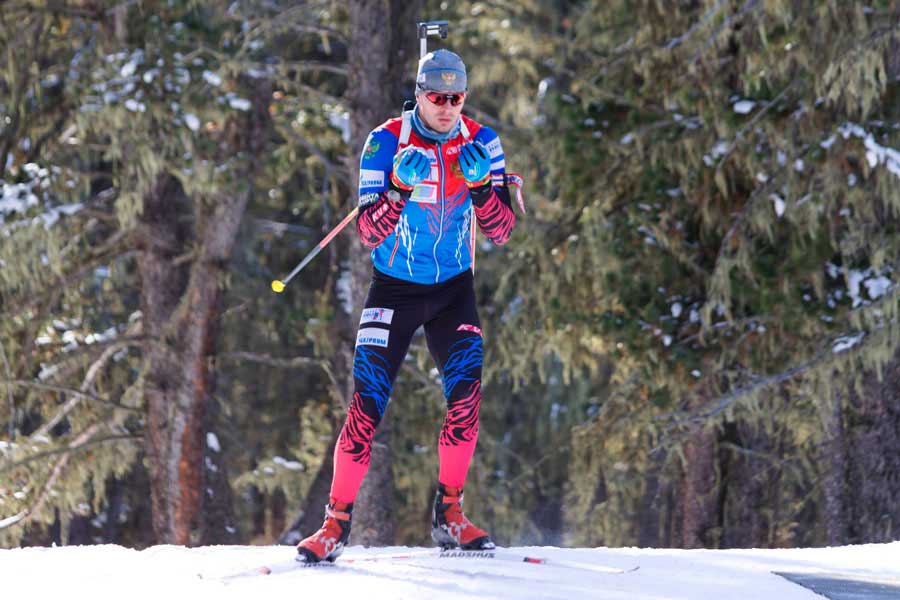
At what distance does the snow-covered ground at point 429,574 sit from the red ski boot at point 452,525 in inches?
8.7

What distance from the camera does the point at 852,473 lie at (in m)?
10.6

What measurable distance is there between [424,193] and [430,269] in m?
0.34

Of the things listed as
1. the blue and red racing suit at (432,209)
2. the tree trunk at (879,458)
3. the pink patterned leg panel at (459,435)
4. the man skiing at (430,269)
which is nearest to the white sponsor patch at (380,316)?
the man skiing at (430,269)

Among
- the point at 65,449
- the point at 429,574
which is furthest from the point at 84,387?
the point at 429,574

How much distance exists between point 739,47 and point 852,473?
3.61 metres

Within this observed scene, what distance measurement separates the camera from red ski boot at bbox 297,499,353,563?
5.70 m

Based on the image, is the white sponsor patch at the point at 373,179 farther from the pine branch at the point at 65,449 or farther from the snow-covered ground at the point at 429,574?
the pine branch at the point at 65,449

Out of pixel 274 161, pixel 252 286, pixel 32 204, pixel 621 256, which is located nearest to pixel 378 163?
pixel 621 256

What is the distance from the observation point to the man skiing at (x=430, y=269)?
18.7 ft

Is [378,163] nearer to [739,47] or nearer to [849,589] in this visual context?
[849,589]

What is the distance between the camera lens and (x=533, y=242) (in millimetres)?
12195

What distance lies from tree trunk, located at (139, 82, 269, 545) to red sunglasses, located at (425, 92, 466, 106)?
7104mm

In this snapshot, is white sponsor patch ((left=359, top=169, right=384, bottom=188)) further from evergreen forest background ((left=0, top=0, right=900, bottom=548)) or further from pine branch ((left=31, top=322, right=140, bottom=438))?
pine branch ((left=31, top=322, right=140, bottom=438))

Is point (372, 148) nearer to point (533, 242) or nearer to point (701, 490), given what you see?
point (533, 242)
